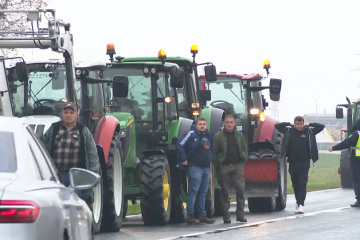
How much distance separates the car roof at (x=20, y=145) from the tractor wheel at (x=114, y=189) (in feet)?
24.9

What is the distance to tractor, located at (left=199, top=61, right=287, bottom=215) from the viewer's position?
20.0 metres

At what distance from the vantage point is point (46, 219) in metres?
5.50

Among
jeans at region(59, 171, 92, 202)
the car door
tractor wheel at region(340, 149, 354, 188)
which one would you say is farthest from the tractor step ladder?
tractor wheel at region(340, 149, 354, 188)

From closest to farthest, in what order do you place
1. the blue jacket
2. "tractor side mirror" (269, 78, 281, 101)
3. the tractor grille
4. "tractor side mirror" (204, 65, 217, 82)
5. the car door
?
1. the car door
2. the tractor grille
3. the blue jacket
4. "tractor side mirror" (204, 65, 217, 82)
5. "tractor side mirror" (269, 78, 281, 101)

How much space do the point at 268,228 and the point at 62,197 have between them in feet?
30.7

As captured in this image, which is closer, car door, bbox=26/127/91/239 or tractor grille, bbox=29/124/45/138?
car door, bbox=26/127/91/239

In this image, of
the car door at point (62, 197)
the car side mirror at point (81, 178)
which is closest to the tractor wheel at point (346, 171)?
the car door at point (62, 197)

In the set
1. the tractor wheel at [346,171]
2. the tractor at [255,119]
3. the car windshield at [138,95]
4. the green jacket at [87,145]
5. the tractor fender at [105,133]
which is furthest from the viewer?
the tractor wheel at [346,171]

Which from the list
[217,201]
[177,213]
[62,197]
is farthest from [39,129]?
[217,201]

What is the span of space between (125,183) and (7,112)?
340cm

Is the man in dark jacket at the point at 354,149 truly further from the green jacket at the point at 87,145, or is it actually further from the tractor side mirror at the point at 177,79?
the green jacket at the point at 87,145

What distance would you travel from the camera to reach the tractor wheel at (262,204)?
20.2 metres

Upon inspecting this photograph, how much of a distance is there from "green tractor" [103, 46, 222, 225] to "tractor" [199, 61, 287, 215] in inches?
125

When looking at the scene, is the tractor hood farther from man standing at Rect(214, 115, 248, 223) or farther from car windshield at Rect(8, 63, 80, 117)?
man standing at Rect(214, 115, 248, 223)
